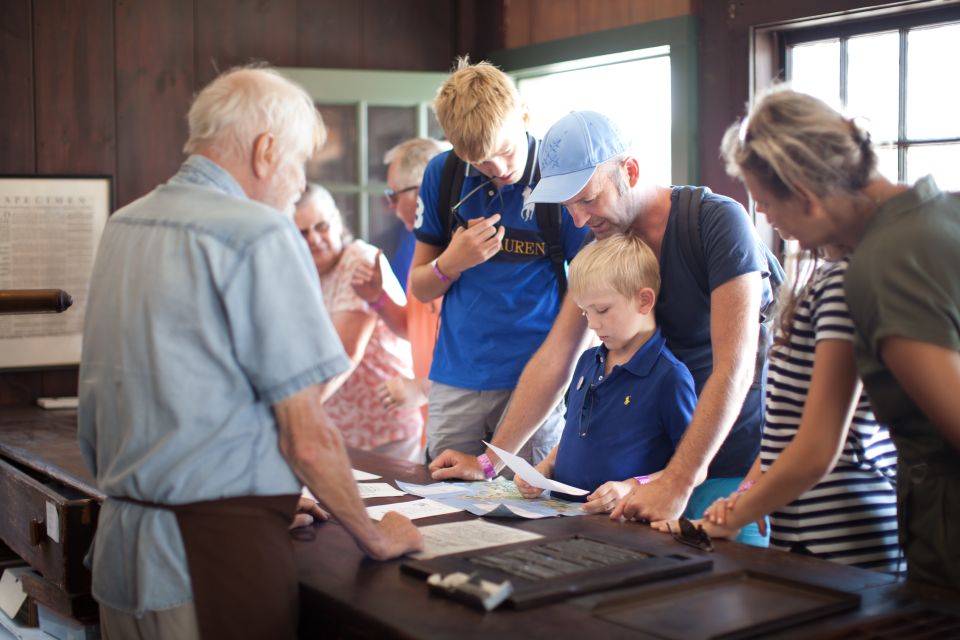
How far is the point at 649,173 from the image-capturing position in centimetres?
231

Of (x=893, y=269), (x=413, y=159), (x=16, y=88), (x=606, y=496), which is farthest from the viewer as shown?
(x=16, y=88)

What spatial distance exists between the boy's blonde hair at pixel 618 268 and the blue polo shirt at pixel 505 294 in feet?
1.48

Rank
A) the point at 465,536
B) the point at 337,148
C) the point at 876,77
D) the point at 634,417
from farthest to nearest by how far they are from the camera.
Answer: the point at 337,148, the point at 876,77, the point at 634,417, the point at 465,536

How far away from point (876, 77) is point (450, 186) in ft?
4.65

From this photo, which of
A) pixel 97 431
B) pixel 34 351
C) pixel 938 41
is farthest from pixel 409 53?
pixel 97 431

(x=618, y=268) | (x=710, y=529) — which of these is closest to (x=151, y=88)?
(x=618, y=268)

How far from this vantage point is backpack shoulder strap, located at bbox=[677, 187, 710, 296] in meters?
2.19

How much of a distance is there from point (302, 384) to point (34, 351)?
3.00 m

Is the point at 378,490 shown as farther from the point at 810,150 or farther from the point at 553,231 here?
the point at 810,150

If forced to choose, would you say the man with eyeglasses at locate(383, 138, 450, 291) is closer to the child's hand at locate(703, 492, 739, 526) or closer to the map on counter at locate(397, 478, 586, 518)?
the map on counter at locate(397, 478, 586, 518)

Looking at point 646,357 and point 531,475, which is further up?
point 646,357

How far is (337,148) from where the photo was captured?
14.5 ft

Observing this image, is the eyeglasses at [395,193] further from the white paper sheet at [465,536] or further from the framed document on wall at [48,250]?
the white paper sheet at [465,536]

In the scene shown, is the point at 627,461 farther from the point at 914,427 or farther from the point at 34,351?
the point at 34,351
